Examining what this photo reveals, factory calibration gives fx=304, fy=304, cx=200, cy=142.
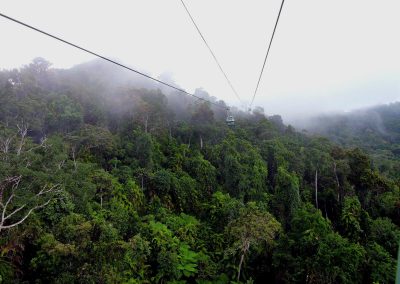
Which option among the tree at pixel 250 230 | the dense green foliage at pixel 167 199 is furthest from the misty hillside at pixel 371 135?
the tree at pixel 250 230

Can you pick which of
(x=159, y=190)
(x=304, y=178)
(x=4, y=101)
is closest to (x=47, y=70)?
(x=4, y=101)

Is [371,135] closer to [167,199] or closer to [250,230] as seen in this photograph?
[167,199]

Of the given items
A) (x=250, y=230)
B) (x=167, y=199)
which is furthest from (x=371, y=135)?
(x=250, y=230)

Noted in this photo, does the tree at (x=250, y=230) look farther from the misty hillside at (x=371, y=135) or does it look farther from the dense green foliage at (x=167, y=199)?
the misty hillside at (x=371, y=135)

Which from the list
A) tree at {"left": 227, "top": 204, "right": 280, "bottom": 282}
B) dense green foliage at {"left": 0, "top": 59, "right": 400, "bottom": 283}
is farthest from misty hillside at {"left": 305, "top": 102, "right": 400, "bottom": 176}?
tree at {"left": 227, "top": 204, "right": 280, "bottom": 282}

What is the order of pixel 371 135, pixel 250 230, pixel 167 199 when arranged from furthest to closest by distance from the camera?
pixel 371 135
pixel 167 199
pixel 250 230

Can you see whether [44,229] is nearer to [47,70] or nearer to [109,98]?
[109,98]

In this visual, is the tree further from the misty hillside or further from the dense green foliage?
the misty hillside

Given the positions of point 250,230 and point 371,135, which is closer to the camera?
point 250,230
